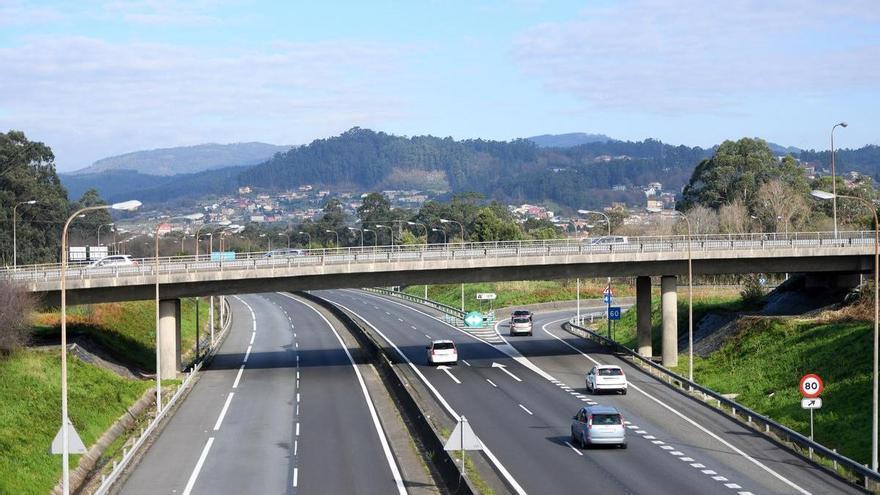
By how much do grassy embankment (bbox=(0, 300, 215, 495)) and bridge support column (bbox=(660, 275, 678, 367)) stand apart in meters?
29.0

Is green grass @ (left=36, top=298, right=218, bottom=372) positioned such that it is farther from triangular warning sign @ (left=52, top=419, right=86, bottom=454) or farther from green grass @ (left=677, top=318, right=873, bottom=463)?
triangular warning sign @ (left=52, top=419, right=86, bottom=454)

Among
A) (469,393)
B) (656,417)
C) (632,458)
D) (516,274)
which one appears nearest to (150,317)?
(516,274)

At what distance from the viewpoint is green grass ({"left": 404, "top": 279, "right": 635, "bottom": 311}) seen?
117188 mm

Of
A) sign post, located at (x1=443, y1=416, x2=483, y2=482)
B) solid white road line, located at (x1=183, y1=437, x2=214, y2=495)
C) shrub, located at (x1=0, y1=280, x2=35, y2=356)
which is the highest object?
shrub, located at (x1=0, y1=280, x2=35, y2=356)

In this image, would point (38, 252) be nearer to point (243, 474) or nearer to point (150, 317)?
point (150, 317)

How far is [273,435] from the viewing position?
43.3 metres

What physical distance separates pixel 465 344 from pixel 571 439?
39.2 metres

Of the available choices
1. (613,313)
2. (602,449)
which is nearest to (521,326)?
(613,313)

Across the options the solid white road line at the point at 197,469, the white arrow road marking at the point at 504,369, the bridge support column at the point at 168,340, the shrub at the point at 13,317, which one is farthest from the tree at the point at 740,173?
the solid white road line at the point at 197,469

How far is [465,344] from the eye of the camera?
7962 cm

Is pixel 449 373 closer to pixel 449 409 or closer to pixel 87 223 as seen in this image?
pixel 449 409

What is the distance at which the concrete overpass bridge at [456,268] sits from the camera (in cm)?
5997

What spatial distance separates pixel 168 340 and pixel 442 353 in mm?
15617

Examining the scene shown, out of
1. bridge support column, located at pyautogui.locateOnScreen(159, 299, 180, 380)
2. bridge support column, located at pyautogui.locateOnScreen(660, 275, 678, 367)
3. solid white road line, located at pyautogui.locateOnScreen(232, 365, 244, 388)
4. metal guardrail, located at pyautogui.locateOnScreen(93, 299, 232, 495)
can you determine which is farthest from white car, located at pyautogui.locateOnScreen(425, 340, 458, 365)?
bridge support column, located at pyautogui.locateOnScreen(159, 299, 180, 380)
